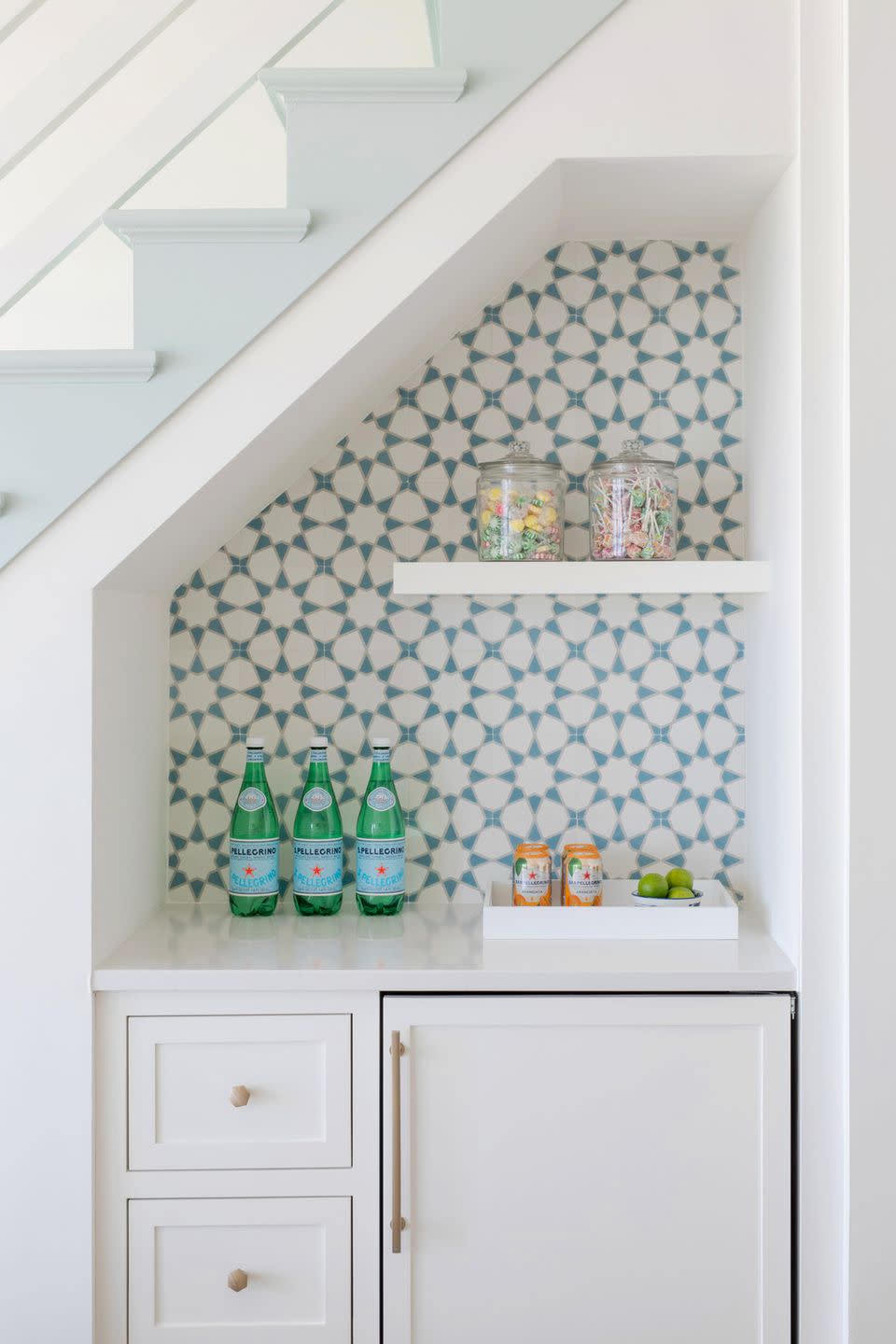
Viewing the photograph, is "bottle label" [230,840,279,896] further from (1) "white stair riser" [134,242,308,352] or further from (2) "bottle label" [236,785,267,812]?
(1) "white stair riser" [134,242,308,352]

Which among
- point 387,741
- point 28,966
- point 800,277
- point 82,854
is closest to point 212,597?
point 387,741

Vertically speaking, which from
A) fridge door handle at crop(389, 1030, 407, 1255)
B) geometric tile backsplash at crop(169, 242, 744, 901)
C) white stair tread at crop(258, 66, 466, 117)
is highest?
white stair tread at crop(258, 66, 466, 117)

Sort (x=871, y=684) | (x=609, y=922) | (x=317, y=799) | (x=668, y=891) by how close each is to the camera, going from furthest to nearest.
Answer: (x=317, y=799)
(x=668, y=891)
(x=609, y=922)
(x=871, y=684)

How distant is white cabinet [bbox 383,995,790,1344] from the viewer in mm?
1601

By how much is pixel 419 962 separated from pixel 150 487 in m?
0.77

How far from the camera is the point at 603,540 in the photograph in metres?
1.87

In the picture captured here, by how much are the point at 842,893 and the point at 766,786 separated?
31 centimetres

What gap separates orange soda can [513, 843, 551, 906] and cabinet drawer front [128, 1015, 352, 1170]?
404 millimetres

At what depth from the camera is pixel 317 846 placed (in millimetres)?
1947

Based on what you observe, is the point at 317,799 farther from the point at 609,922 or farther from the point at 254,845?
the point at 609,922

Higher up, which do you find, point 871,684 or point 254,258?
point 254,258

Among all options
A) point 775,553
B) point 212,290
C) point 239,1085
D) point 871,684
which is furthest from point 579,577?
point 239,1085

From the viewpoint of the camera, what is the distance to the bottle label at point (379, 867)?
1.93 meters

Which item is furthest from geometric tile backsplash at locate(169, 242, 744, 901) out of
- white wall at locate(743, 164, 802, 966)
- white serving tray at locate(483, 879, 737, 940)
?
white serving tray at locate(483, 879, 737, 940)
